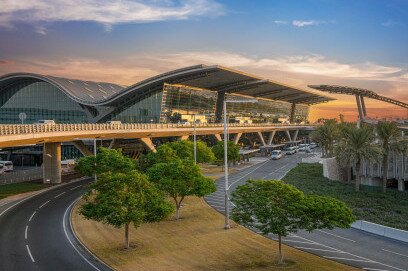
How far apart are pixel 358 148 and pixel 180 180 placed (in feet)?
104

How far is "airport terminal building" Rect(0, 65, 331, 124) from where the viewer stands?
387 ft

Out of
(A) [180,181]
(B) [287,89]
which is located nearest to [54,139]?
(A) [180,181]

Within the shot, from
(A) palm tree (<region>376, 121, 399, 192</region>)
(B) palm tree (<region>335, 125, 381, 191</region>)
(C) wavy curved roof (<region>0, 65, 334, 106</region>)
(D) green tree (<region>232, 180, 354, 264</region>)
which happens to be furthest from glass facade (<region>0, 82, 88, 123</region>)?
(D) green tree (<region>232, 180, 354, 264</region>)

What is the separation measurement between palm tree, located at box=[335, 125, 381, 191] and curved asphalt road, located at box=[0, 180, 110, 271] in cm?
3909

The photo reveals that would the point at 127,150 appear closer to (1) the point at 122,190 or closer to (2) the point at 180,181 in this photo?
(2) the point at 180,181

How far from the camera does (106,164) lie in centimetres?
5634

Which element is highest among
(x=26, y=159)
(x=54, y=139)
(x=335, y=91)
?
(x=335, y=91)

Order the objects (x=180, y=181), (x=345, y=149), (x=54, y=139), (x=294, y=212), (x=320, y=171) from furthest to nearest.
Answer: (x=320, y=171) → (x=54, y=139) → (x=345, y=149) → (x=180, y=181) → (x=294, y=212)

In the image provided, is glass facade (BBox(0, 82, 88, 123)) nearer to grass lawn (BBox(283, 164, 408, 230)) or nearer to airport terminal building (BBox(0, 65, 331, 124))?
airport terminal building (BBox(0, 65, 331, 124))

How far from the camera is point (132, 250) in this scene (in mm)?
31641

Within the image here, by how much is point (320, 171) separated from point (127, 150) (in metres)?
54.1

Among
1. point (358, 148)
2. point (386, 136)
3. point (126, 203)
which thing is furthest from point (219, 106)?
point (126, 203)

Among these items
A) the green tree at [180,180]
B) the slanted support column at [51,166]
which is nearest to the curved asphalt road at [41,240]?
the green tree at [180,180]

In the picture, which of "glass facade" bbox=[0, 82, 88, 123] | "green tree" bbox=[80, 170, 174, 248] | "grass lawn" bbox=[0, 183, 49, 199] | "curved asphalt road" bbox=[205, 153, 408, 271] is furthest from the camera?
"glass facade" bbox=[0, 82, 88, 123]
